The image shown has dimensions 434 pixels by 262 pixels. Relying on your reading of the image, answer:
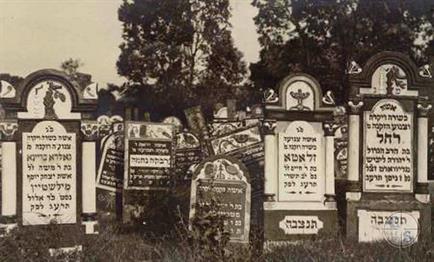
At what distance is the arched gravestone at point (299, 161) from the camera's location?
850cm

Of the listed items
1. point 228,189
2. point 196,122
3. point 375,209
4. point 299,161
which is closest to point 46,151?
point 228,189

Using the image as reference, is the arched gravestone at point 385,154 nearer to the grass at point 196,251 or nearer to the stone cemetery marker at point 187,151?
the grass at point 196,251

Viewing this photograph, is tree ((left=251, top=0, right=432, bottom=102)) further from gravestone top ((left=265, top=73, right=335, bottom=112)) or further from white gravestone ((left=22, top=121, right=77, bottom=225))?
white gravestone ((left=22, top=121, right=77, bottom=225))

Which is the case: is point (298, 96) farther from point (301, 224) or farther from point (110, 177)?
point (110, 177)

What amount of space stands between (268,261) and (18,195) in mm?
3204

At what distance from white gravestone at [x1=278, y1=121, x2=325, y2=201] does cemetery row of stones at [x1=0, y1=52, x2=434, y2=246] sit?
1cm

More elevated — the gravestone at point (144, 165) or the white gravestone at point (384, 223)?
the gravestone at point (144, 165)

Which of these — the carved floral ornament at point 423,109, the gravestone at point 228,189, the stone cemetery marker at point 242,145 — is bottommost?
the gravestone at point 228,189

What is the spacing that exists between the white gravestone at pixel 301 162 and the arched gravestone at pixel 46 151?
2374mm

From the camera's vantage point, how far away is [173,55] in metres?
26.5

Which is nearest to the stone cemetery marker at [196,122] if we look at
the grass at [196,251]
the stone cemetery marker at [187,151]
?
the stone cemetery marker at [187,151]

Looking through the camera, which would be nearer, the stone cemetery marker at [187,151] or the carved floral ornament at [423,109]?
the carved floral ornament at [423,109]

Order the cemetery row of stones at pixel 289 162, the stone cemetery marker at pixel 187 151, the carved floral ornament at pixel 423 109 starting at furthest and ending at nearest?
the stone cemetery marker at pixel 187 151 < the carved floral ornament at pixel 423 109 < the cemetery row of stones at pixel 289 162

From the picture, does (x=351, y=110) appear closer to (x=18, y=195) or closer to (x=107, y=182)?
(x=18, y=195)
